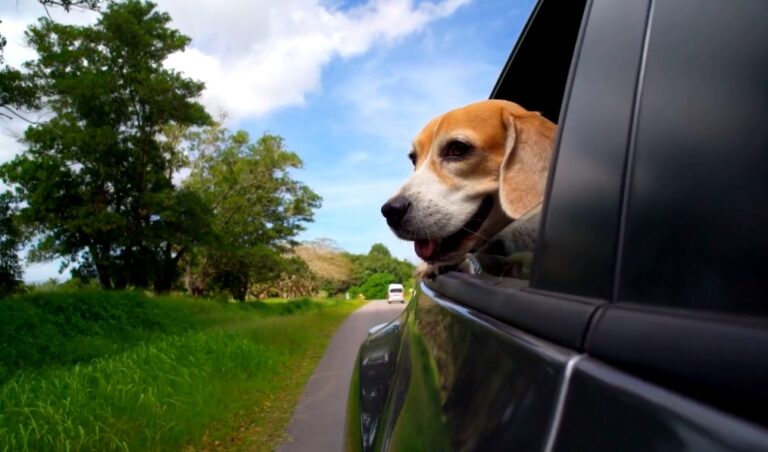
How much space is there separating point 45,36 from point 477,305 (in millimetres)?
26166

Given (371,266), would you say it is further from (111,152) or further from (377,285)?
(111,152)

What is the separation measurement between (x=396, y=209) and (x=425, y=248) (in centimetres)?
22

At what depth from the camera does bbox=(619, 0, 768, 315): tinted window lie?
1.89 ft

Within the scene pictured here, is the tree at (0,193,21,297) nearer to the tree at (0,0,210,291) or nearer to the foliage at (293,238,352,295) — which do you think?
the tree at (0,0,210,291)

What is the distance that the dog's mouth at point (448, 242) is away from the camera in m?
2.63

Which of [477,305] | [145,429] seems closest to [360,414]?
[477,305]

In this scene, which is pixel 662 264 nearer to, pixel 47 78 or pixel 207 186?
pixel 47 78

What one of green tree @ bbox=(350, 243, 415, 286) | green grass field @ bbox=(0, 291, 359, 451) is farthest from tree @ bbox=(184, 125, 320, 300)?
green tree @ bbox=(350, 243, 415, 286)

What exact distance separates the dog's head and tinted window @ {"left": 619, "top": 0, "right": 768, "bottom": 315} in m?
1.63

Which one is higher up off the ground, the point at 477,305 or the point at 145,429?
the point at 477,305

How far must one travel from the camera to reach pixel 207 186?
115 ft

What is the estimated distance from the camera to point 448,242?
2664 millimetres

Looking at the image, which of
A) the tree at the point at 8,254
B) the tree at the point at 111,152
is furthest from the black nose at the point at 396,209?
the tree at the point at 111,152

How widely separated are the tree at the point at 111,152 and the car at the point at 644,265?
23.8m
